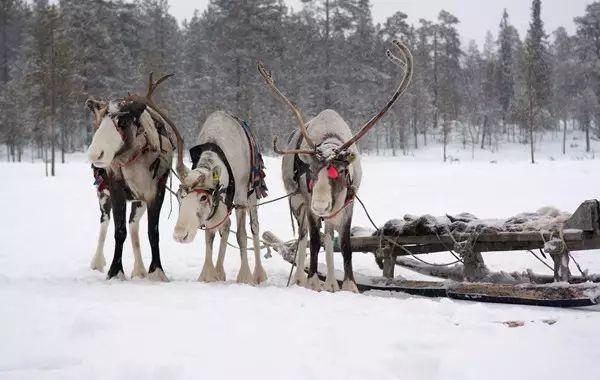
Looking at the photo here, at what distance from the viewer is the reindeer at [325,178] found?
18.6 feet

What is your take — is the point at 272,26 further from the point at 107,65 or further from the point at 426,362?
the point at 426,362

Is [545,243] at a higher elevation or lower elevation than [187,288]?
higher

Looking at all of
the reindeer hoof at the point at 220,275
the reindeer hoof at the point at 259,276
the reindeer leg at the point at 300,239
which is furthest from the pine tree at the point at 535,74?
the reindeer hoof at the point at 220,275

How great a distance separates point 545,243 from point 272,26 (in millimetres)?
34425

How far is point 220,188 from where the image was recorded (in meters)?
5.95

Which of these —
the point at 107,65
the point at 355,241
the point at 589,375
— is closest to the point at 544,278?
the point at 355,241

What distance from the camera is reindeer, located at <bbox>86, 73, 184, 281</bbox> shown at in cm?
594

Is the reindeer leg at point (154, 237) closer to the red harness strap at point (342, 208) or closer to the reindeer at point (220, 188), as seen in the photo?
the reindeer at point (220, 188)

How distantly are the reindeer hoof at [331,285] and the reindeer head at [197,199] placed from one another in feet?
5.40

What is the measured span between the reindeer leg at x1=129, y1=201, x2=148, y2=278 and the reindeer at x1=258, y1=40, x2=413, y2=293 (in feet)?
6.57

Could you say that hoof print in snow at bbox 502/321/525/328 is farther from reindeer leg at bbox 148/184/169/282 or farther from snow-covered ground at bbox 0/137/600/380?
reindeer leg at bbox 148/184/169/282

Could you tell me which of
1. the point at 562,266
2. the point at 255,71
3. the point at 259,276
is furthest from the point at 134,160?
the point at 255,71

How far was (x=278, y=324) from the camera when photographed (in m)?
3.65

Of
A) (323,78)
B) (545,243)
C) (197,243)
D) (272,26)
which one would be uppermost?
(272,26)
